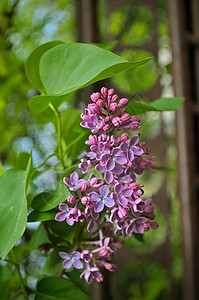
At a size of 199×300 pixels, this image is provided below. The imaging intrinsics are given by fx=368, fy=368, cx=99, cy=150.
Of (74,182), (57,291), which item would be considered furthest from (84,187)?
(57,291)

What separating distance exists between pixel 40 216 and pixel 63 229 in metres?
0.02

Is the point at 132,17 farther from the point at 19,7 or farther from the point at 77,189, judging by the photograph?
the point at 77,189

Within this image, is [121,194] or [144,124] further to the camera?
[144,124]

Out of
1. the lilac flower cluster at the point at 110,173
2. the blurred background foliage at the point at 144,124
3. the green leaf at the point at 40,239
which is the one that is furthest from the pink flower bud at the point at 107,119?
the blurred background foliage at the point at 144,124

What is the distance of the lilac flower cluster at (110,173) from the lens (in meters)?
0.21

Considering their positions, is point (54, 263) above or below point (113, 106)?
below

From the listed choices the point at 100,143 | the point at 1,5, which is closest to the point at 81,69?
the point at 100,143

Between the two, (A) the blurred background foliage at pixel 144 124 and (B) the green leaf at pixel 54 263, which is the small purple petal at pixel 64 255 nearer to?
(B) the green leaf at pixel 54 263

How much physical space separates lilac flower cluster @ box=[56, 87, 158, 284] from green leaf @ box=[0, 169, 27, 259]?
0.03m

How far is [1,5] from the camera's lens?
32.5 inches

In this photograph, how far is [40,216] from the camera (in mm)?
243

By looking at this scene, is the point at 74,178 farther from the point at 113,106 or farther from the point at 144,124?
the point at 144,124

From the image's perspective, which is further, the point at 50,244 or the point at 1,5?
the point at 1,5

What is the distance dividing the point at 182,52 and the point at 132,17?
162 mm
